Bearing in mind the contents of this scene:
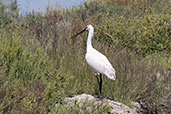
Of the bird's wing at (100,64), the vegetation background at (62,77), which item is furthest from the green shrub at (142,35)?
the bird's wing at (100,64)

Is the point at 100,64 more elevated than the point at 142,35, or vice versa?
the point at 142,35

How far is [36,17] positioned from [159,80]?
677 centimetres

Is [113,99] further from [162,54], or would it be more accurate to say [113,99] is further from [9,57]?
[162,54]

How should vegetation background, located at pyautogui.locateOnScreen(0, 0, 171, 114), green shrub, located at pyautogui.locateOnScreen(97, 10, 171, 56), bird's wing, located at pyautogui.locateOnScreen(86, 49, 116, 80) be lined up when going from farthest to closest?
green shrub, located at pyautogui.locateOnScreen(97, 10, 171, 56), bird's wing, located at pyautogui.locateOnScreen(86, 49, 116, 80), vegetation background, located at pyautogui.locateOnScreen(0, 0, 171, 114)

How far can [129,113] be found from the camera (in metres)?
5.98

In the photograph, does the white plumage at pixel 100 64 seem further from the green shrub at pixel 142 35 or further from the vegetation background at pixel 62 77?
the green shrub at pixel 142 35

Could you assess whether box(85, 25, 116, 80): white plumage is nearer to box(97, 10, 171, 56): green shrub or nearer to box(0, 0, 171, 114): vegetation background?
box(0, 0, 171, 114): vegetation background

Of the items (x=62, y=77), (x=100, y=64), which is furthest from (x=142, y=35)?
(x=62, y=77)

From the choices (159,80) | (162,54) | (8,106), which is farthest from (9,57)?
(162,54)

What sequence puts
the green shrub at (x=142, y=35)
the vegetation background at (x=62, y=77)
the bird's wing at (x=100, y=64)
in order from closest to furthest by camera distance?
the vegetation background at (x=62, y=77) → the bird's wing at (x=100, y=64) → the green shrub at (x=142, y=35)

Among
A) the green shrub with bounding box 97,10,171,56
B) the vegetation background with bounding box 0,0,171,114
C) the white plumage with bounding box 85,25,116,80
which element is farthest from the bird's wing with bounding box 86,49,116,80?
the green shrub with bounding box 97,10,171,56

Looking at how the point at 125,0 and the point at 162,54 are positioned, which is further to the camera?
the point at 125,0

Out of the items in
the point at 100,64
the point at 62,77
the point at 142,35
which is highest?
the point at 142,35

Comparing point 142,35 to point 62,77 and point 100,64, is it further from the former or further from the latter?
point 62,77
